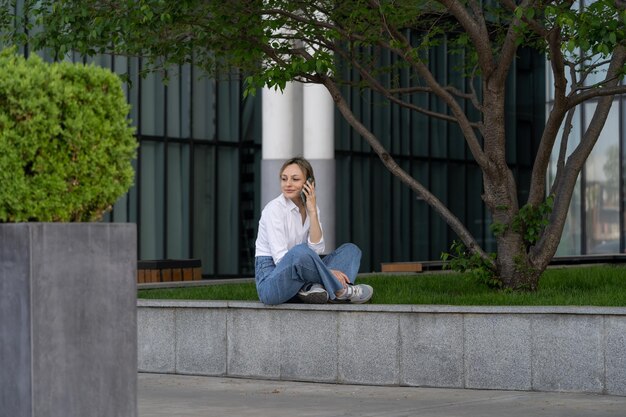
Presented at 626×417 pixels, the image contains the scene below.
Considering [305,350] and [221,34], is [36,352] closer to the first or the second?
[305,350]

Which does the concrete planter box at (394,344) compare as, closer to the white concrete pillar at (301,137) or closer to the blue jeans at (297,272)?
the blue jeans at (297,272)

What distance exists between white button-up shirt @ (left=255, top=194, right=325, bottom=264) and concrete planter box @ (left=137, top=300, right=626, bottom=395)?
0.53 meters

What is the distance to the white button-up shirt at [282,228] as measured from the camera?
404 inches

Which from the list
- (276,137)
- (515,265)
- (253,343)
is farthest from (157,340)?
(276,137)

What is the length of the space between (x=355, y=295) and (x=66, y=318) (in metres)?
5.18

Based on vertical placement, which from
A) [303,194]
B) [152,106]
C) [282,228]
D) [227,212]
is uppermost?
[152,106]

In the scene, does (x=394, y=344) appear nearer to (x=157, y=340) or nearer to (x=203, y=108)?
(x=157, y=340)

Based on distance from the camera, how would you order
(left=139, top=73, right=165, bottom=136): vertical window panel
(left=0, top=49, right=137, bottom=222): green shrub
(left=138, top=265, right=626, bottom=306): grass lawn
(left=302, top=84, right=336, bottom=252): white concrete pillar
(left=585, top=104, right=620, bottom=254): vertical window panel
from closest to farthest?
(left=0, top=49, right=137, bottom=222): green shrub → (left=138, top=265, right=626, bottom=306): grass lawn → (left=302, top=84, right=336, bottom=252): white concrete pillar → (left=139, top=73, right=165, bottom=136): vertical window panel → (left=585, top=104, right=620, bottom=254): vertical window panel

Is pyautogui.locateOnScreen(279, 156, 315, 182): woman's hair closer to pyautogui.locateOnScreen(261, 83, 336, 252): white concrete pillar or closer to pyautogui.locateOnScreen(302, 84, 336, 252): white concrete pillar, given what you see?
pyautogui.locateOnScreen(261, 83, 336, 252): white concrete pillar

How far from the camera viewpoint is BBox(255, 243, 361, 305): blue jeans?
397 inches

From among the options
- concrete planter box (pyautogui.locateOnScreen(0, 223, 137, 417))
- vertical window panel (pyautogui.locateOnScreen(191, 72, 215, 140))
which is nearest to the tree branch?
concrete planter box (pyautogui.locateOnScreen(0, 223, 137, 417))

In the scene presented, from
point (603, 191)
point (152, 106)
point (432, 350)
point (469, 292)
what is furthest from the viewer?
point (603, 191)

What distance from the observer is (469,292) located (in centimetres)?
1218

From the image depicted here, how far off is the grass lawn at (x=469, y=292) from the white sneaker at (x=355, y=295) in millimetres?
410
